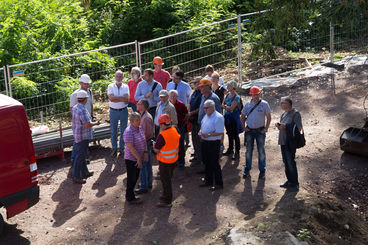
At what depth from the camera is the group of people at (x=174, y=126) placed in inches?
337

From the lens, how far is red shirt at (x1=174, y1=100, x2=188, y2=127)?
9.95 metres

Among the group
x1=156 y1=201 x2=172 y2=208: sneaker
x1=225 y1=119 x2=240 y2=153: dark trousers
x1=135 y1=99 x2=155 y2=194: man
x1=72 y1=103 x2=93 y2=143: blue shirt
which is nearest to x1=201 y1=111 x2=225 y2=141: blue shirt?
x1=135 y1=99 x2=155 y2=194: man

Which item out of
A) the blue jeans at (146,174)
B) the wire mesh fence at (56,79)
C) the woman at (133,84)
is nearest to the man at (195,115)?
the blue jeans at (146,174)

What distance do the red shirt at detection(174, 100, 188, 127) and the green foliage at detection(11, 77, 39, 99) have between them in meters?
4.24

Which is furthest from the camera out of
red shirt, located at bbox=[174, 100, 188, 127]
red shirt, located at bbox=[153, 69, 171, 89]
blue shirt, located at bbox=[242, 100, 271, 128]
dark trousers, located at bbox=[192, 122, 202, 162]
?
red shirt, located at bbox=[153, 69, 171, 89]

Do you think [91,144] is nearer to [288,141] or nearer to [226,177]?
[226,177]

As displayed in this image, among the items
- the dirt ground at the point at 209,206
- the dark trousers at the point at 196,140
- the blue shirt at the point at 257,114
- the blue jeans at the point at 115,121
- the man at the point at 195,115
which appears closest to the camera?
the dirt ground at the point at 209,206

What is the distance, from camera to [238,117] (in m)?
10.4

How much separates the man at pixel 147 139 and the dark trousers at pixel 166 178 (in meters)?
0.60

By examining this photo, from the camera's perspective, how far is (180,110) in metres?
9.97

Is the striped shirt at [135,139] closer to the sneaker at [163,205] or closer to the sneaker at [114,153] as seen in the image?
the sneaker at [163,205]

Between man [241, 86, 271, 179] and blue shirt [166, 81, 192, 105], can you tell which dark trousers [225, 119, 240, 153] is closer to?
man [241, 86, 271, 179]

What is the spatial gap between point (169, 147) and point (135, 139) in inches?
26.1

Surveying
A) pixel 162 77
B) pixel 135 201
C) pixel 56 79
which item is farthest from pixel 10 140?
pixel 56 79
